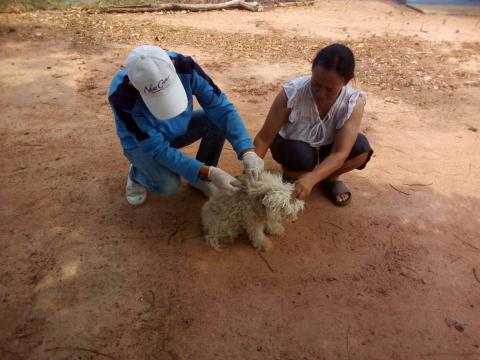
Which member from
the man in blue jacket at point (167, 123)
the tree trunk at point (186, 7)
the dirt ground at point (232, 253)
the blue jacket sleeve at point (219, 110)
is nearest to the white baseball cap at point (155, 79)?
the man in blue jacket at point (167, 123)

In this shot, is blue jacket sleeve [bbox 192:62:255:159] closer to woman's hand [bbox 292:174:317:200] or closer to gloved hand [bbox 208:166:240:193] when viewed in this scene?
gloved hand [bbox 208:166:240:193]

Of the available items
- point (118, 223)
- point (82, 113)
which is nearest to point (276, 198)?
point (118, 223)

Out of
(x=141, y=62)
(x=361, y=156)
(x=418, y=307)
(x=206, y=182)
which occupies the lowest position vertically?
(x=418, y=307)

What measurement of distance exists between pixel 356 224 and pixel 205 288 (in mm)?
1346

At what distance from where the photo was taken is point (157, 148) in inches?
101

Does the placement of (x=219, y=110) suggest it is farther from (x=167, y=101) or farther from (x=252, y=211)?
(x=252, y=211)

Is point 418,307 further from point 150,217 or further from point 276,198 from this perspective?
point 150,217

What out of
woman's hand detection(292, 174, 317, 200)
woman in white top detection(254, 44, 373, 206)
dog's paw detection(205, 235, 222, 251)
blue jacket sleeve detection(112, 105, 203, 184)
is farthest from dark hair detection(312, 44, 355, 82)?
dog's paw detection(205, 235, 222, 251)

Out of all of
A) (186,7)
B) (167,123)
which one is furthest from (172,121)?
(186,7)

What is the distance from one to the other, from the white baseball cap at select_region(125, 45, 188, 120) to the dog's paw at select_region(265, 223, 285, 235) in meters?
1.08

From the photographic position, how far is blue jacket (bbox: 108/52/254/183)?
8.00ft

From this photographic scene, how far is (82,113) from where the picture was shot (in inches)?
177

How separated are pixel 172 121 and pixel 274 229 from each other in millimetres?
1090

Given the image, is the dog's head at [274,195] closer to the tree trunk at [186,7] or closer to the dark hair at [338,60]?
the dark hair at [338,60]
